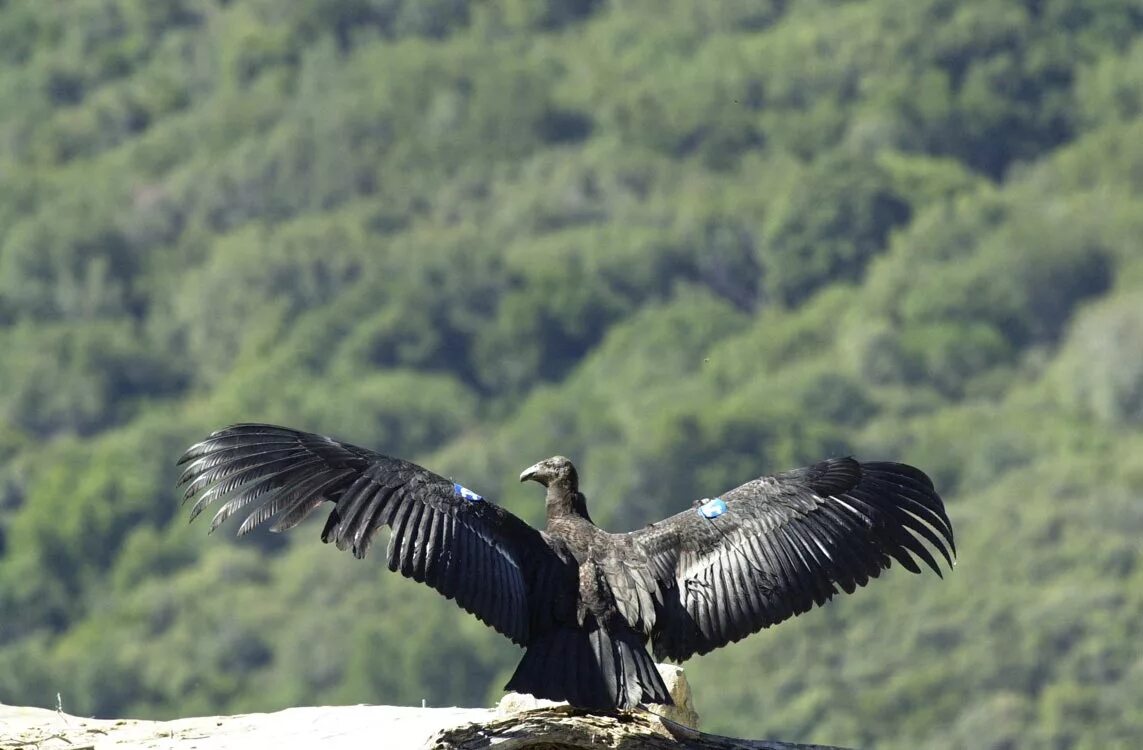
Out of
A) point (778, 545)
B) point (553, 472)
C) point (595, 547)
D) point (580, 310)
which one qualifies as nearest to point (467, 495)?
point (595, 547)

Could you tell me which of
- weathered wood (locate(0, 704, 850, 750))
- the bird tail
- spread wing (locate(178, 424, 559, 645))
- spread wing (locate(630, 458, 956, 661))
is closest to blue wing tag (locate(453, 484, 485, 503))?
spread wing (locate(178, 424, 559, 645))

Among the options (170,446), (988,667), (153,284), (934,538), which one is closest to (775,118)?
(153,284)

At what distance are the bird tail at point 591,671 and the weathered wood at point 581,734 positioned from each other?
0.12 m

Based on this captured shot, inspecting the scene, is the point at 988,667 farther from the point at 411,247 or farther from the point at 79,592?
the point at 411,247

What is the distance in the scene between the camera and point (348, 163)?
109 meters

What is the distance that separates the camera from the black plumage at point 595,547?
Result: 12664 mm

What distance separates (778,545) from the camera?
13.1m

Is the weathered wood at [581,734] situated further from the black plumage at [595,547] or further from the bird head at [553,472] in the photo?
the bird head at [553,472]

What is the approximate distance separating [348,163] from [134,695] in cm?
4624

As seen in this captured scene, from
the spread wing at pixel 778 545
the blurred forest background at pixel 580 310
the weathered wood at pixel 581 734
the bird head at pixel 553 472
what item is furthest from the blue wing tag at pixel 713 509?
the blurred forest background at pixel 580 310

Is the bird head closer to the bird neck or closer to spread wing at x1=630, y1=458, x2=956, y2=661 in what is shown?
the bird neck

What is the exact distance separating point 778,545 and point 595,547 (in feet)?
2.53

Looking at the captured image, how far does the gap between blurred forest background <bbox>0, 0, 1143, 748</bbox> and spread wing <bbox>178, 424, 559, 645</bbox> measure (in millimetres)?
38886

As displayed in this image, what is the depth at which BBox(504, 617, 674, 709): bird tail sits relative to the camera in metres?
12.5
